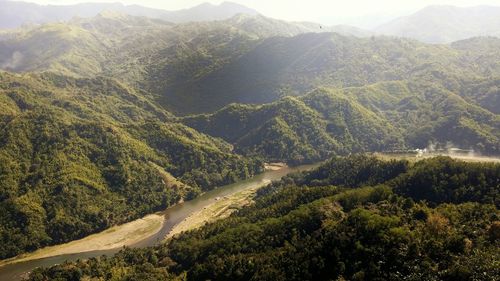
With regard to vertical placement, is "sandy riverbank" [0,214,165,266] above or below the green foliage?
below

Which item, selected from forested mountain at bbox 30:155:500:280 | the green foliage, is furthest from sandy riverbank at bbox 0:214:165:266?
the green foliage

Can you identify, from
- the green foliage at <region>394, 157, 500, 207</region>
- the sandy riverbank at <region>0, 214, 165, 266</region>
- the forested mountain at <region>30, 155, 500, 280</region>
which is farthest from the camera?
the sandy riverbank at <region>0, 214, 165, 266</region>

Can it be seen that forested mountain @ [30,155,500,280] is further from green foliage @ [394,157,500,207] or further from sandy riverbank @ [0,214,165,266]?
sandy riverbank @ [0,214,165,266]

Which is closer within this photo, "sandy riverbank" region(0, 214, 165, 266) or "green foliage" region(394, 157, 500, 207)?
"green foliage" region(394, 157, 500, 207)

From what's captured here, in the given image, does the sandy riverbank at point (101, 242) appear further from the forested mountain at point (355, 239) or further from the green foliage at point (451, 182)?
the green foliage at point (451, 182)

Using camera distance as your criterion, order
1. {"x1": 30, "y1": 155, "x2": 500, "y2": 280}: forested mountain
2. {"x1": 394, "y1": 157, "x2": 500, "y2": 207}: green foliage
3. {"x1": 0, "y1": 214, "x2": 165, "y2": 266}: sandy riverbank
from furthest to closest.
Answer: {"x1": 0, "y1": 214, "x2": 165, "y2": 266}: sandy riverbank → {"x1": 394, "y1": 157, "x2": 500, "y2": 207}: green foliage → {"x1": 30, "y1": 155, "x2": 500, "y2": 280}: forested mountain

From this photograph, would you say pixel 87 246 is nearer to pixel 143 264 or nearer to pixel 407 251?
pixel 143 264
